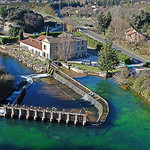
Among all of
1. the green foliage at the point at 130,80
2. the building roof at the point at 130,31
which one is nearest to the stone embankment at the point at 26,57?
the green foliage at the point at 130,80

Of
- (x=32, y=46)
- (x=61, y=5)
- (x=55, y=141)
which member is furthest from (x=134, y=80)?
(x=61, y=5)

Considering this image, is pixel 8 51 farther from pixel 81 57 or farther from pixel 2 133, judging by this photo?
pixel 2 133

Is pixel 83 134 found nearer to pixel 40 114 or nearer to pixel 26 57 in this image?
pixel 40 114

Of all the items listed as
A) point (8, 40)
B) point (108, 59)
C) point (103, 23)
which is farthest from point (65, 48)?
point (103, 23)

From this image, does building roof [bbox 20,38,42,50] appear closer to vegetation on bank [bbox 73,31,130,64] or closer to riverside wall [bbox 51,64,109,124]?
riverside wall [bbox 51,64,109,124]

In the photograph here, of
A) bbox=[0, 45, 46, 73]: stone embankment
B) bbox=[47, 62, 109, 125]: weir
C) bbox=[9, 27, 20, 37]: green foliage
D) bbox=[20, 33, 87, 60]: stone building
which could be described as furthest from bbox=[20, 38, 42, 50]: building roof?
bbox=[9, 27, 20, 37]: green foliage

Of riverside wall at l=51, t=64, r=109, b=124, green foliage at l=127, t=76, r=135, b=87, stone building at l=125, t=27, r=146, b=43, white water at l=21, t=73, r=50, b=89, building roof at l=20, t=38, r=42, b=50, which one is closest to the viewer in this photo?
riverside wall at l=51, t=64, r=109, b=124

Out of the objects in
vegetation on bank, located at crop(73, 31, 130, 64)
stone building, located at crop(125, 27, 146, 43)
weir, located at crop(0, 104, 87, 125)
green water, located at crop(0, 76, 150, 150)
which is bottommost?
green water, located at crop(0, 76, 150, 150)
